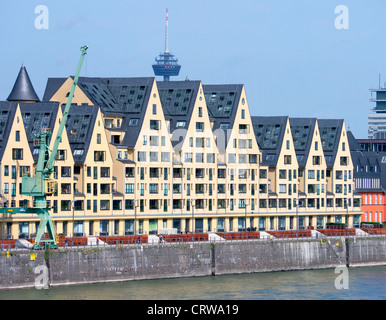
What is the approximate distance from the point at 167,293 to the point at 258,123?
6499 centimetres

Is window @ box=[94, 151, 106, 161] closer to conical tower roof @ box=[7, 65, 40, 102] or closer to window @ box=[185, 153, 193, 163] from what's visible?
conical tower roof @ box=[7, 65, 40, 102]

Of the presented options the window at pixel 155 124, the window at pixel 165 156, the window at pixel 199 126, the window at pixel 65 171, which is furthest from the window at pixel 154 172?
the window at pixel 65 171

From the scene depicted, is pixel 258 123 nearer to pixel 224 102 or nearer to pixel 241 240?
pixel 224 102

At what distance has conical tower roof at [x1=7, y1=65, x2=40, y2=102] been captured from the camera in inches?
6673

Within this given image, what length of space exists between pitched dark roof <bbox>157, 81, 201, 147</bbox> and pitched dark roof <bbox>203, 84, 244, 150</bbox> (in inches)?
256

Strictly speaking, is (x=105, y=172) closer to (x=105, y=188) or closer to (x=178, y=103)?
(x=105, y=188)

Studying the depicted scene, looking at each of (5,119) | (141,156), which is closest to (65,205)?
(5,119)

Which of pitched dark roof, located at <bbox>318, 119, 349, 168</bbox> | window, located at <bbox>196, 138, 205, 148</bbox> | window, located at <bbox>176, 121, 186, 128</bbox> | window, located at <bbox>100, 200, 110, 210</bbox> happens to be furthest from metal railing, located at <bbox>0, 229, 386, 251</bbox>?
pitched dark roof, located at <bbox>318, 119, 349, 168</bbox>

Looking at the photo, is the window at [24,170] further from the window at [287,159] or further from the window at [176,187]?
the window at [287,159]

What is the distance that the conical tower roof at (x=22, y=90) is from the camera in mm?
169500

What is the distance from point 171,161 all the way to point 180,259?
25.7m

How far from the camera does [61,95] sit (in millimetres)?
171625
